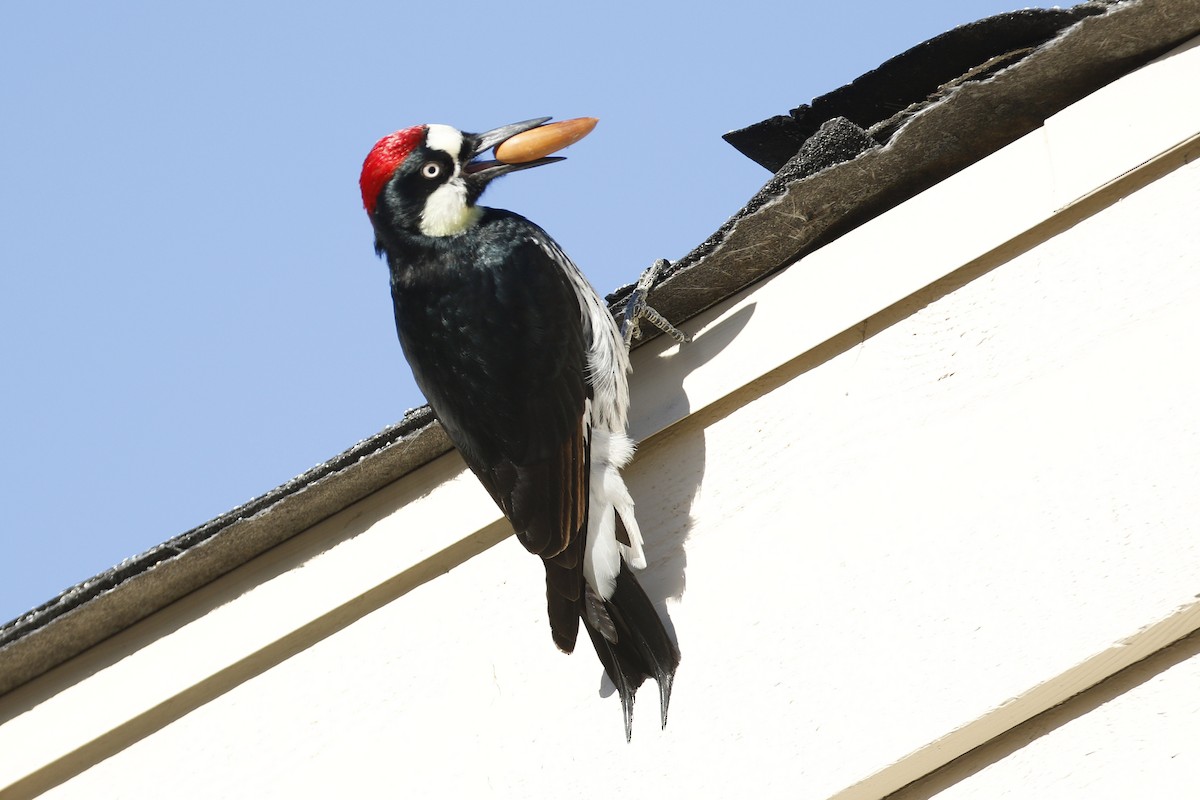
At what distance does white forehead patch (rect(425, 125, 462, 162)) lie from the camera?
3.62m

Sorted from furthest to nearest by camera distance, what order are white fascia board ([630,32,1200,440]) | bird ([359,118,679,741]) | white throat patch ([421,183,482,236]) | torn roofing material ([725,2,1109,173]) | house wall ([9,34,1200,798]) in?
white throat patch ([421,183,482,236]), torn roofing material ([725,2,1109,173]), bird ([359,118,679,741]), white fascia board ([630,32,1200,440]), house wall ([9,34,1200,798])

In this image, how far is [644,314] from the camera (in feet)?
10.1

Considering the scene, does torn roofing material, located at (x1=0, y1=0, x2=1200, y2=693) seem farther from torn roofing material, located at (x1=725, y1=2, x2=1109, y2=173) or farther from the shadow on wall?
the shadow on wall

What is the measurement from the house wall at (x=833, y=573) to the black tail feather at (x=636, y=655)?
0.10 feet

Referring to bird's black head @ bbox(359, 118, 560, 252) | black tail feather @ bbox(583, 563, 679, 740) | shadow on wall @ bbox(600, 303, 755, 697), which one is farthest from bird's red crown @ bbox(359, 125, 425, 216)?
black tail feather @ bbox(583, 563, 679, 740)

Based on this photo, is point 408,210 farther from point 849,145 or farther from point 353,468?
point 849,145

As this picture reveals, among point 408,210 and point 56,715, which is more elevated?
point 408,210

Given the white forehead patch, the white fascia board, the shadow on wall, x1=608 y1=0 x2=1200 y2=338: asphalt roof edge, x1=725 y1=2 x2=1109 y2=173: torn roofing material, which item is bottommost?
the shadow on wall

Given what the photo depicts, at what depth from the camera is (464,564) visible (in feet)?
10.5

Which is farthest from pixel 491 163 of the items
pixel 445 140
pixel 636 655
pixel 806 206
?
pixel 636 655

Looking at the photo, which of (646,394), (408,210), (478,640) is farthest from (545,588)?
(408,210)

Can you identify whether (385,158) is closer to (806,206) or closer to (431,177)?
(431,177)

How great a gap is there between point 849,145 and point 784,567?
0.87 meters

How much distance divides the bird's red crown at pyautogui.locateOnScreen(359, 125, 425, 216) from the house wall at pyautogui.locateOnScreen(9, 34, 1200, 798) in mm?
808
